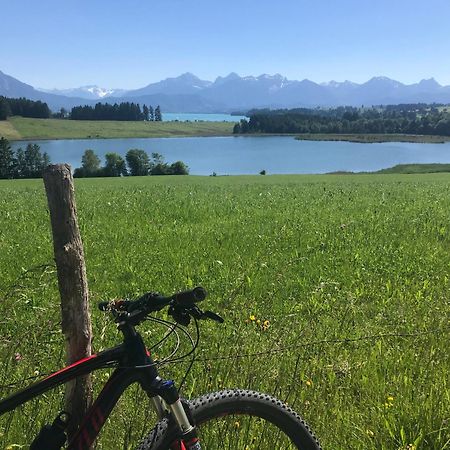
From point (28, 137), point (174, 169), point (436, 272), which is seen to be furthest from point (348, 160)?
point (436, 272)

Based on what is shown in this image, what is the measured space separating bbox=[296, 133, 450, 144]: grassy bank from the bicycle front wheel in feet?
570

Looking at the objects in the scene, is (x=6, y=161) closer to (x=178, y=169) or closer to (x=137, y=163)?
(x=137, y=163)

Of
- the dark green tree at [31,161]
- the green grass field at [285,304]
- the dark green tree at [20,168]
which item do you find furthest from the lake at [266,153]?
the green grass field at [285,304]

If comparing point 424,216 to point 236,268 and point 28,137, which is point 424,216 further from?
point 28,137

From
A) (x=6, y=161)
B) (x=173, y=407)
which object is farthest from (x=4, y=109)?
(x=173, y=407)

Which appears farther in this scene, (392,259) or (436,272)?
(392,259)

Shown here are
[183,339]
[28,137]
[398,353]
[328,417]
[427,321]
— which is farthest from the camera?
[28,137]

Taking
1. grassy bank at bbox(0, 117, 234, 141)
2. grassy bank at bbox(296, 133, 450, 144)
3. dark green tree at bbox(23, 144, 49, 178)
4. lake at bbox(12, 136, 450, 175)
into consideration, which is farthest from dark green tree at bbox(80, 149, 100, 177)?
grassy bank at bbox(296, 133, 450, 144)

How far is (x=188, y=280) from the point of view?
7531 millimetres

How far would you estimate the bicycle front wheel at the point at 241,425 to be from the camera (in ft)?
7.54

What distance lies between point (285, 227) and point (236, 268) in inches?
144

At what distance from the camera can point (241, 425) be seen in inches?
112

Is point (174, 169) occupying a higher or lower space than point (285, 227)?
lower

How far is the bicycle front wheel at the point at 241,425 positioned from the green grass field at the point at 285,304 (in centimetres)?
58
